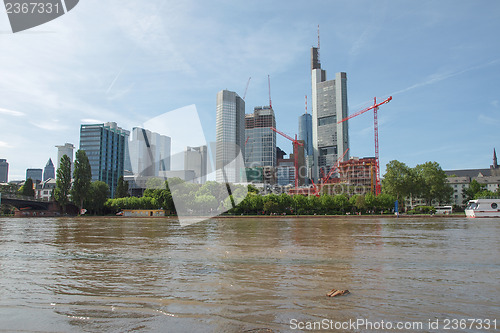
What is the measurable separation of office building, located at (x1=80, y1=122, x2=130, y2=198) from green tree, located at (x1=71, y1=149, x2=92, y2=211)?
252 ft

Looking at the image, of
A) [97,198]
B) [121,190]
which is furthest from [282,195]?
[121,190]

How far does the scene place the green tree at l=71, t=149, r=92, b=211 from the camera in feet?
315

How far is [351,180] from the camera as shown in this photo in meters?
176

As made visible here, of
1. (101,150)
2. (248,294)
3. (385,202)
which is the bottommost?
(248,294)

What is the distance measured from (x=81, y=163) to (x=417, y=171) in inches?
3844

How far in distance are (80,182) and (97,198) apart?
10.9 meters

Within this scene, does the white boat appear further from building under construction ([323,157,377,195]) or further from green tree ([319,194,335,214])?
building under construction ([323,157,377,195])

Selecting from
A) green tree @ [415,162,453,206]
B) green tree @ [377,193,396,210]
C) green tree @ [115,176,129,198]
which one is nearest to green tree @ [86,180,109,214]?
green tree @ [115,176,129,198]

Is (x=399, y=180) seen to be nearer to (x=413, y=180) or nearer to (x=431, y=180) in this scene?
(x=413, y=180)

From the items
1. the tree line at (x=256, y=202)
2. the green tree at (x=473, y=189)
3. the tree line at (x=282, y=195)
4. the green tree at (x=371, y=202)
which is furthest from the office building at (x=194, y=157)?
the green tree at (x=473, y=189)

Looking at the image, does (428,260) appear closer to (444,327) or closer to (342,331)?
(444,327)

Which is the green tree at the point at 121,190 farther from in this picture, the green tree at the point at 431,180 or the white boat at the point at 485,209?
the white boat at the point at 485,209

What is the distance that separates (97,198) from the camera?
4146 inches

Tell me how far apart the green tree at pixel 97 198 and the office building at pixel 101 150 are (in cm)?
6647
